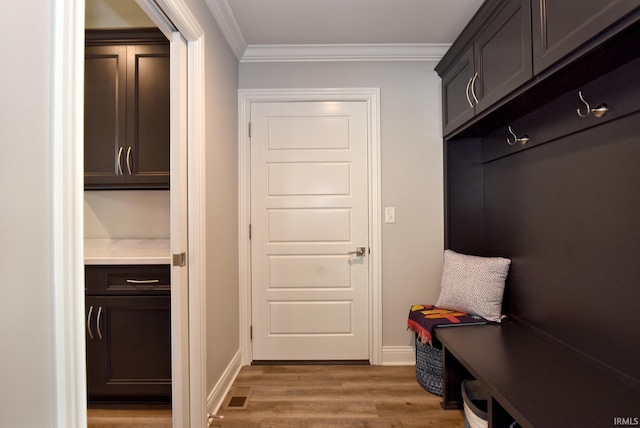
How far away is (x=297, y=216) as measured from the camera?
8.79 feet

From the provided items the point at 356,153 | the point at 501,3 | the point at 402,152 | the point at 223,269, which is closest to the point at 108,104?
the point at 223,269

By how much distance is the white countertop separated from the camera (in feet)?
6.32

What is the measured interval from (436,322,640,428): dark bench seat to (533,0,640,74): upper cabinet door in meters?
1.27

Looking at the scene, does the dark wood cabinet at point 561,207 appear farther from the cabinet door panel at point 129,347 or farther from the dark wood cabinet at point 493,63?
the cabinet door panel at point 129,347

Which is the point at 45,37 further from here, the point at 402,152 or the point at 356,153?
the point at 402,152

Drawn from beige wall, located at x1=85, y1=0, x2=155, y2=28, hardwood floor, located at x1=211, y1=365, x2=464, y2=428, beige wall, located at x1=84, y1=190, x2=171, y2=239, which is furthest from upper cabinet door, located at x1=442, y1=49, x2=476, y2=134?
beige wall, located at x1=84, y1=190, x2=171, y2=239

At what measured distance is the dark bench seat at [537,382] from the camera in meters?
1.15

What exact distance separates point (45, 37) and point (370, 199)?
215cm

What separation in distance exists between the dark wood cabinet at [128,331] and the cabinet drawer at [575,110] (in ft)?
7.20

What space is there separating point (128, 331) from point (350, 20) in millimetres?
2403

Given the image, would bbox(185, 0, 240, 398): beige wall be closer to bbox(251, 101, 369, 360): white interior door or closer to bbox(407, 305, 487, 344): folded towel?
bbox(251, 101, 369, 360): white interior door

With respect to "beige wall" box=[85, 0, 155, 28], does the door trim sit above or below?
below

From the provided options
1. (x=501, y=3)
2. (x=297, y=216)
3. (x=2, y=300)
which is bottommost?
(x=2, y=300)

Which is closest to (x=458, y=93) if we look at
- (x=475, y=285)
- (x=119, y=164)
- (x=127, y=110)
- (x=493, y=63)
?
(x=493, y=63)
